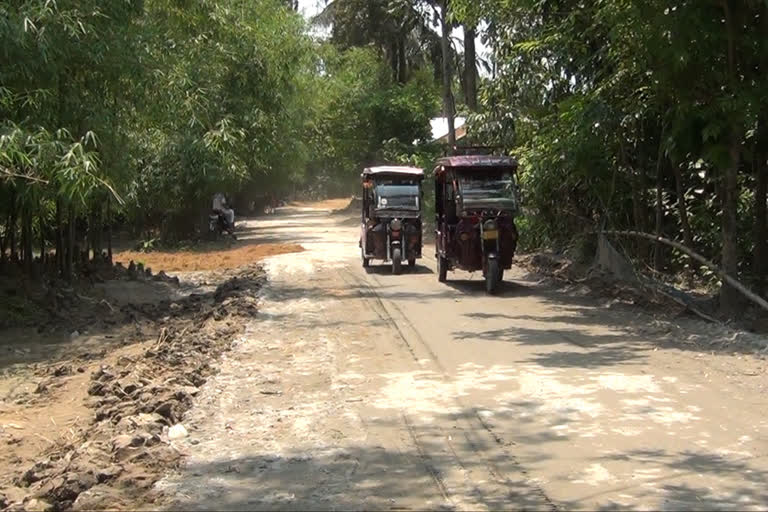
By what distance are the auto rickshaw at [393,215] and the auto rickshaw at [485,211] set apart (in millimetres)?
3336

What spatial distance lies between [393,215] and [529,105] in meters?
3.97

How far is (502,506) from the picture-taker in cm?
530

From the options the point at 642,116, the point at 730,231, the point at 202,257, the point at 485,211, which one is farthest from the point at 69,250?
the point at 730,231

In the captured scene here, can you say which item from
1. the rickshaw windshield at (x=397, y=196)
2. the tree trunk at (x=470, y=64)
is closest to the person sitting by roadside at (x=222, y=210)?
the tree trunk at (x=470, y=64)

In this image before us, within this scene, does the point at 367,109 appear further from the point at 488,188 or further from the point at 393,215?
the point at 488,188

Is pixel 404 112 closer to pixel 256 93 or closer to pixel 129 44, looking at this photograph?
pixel 256 93

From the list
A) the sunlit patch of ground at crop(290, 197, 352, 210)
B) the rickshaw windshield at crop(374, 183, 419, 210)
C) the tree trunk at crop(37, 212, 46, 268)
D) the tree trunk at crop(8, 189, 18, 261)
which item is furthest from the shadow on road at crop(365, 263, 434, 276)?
the sunlit patch of ground at crop(290, 197, 352, 210)

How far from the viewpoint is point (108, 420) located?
7.70 metres

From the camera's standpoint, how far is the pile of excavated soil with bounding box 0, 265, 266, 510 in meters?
5.75

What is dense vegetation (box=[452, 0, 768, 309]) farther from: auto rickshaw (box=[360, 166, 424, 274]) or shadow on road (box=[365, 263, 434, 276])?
shadow on road (box=[365, 263, 434, 276])

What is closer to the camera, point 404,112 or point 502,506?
point 502,506

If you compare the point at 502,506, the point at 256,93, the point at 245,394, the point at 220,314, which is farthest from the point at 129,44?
the point at 256,93

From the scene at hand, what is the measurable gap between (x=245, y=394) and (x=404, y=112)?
35.3 meters

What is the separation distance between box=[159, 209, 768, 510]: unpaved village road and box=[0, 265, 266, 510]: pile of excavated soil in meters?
0.26
